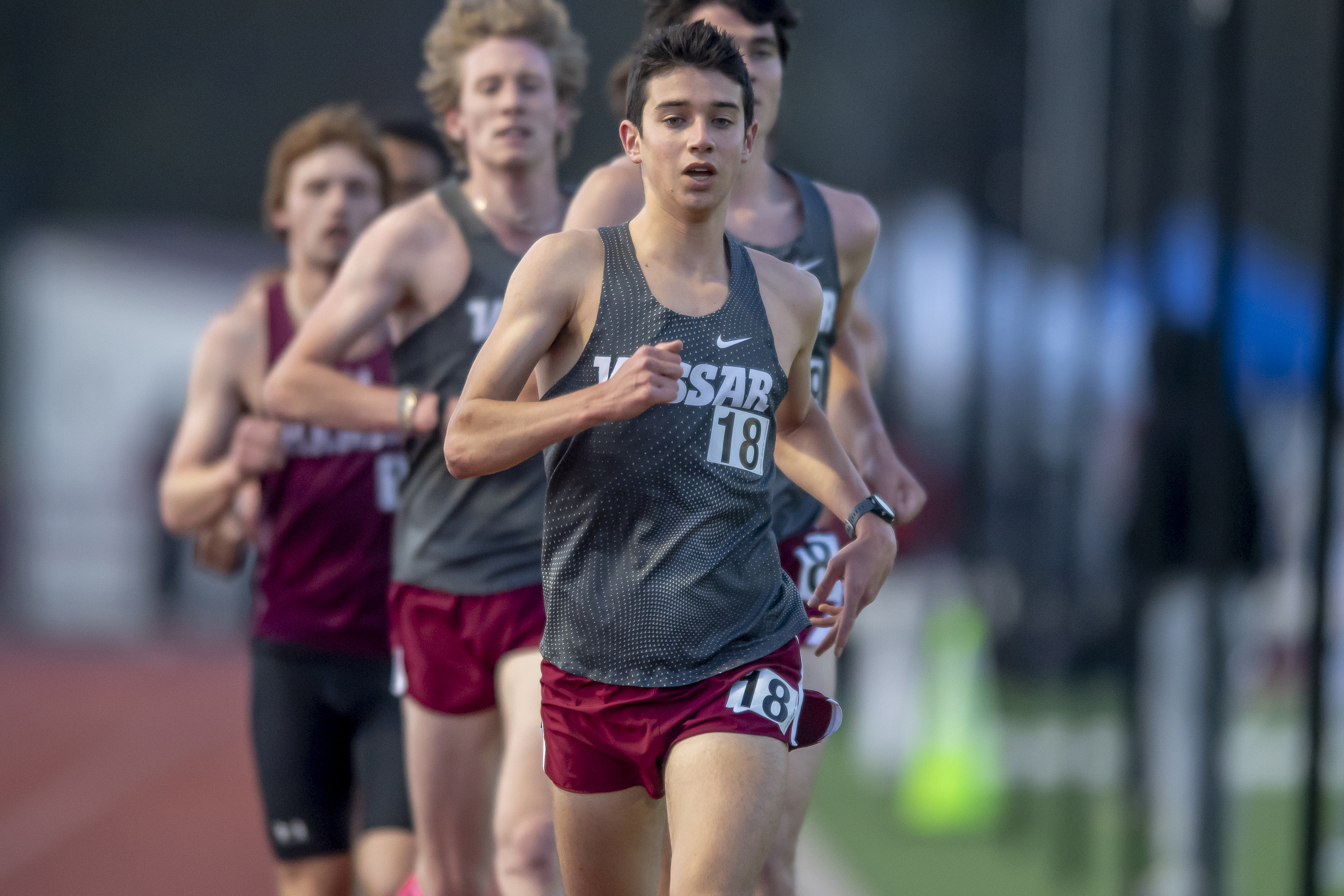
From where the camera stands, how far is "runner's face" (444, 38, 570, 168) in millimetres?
4402

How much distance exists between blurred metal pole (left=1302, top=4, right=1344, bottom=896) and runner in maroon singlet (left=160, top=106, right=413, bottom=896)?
9.96 feet

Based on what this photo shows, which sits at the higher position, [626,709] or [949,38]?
[949,38]

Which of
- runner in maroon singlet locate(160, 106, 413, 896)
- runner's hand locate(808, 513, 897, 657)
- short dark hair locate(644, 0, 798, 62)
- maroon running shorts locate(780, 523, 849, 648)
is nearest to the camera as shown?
runner's hand locate(808, 513, 897, 657)

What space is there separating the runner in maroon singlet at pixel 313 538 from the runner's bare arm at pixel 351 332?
628mm

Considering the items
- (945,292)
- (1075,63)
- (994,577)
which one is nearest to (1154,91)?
(994,577)

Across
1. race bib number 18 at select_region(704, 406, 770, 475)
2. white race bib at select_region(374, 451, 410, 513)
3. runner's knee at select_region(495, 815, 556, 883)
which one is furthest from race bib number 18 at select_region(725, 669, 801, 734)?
white race bib at select_region(374, 451, 410, 513)

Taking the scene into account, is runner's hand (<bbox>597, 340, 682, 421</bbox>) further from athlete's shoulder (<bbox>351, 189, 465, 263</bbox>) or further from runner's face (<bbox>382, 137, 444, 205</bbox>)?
runner's face (<bbox>382, 137, 444, 205</bbox>)

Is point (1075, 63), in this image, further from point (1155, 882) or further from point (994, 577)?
point (1155, 882)

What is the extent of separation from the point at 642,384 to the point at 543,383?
0.38 m

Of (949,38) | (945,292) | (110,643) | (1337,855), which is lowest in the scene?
→ (110,643)

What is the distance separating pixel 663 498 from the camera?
313cm

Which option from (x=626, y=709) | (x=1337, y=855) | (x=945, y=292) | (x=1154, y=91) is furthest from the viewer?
(x=945, y=292)

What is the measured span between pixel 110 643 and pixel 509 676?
2204 cm

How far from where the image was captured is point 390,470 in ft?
17.2
